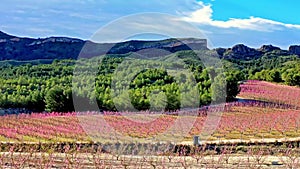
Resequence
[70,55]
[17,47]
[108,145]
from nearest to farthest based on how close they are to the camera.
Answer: [108,145], [70,55], [17,47]

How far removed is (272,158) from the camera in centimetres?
830

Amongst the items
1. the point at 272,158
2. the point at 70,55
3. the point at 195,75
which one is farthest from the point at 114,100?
the point at 70,55

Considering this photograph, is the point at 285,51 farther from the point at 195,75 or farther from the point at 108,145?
the point at 108,145

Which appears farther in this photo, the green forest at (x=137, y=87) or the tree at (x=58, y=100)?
the tree at (x=58, y=100)

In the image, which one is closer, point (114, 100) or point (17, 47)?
point (114, 100)

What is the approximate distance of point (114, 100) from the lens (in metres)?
16.8

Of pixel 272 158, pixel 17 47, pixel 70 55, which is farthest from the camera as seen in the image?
pixel 17 47

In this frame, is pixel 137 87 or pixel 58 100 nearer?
pixel 58 100

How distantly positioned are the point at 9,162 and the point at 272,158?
15.6 ft

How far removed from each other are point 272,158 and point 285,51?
64643 mm

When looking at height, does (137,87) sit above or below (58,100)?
above

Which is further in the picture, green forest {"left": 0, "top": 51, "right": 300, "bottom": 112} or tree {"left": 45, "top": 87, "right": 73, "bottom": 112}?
tree {"left": 45, "top": 87, "right": 73, "bottom": 112}

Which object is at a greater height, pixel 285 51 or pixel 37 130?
pixel 285 51

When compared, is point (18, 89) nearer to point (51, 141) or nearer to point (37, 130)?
point (37, 130)
